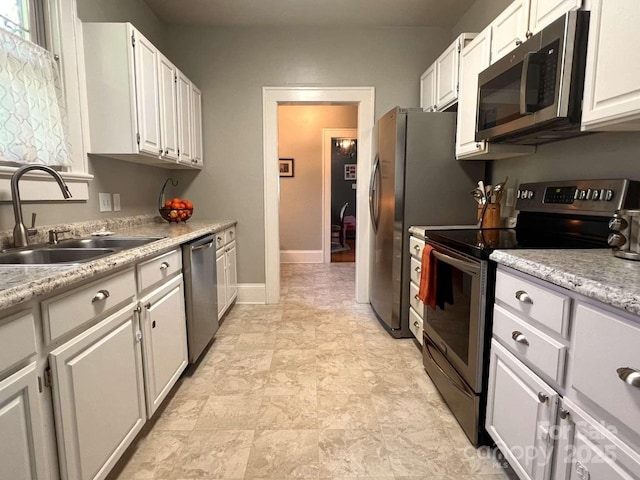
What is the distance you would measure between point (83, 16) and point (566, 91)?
2575 mm

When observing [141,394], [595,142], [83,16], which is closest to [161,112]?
[83,16]

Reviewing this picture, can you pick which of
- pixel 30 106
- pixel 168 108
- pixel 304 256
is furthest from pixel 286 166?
pixel 30 106

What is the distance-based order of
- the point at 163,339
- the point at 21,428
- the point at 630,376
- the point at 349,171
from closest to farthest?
the point at 630,376
the point at 21,428
the point at 163,339
the point at 349,171

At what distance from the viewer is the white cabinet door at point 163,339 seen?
1.50 meters

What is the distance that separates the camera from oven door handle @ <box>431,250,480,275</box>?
142cm

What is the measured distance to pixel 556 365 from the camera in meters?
1.01

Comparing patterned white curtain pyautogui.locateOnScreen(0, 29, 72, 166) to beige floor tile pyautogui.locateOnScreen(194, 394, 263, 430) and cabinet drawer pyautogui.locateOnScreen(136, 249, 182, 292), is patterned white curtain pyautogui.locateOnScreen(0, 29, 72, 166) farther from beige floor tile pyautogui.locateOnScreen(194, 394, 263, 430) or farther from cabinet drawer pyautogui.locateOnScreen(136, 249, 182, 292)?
beige floor tile pyautogui.locateOnScreen(194, 394, 263, 430)

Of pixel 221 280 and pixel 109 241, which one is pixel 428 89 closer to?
pixel 221 280

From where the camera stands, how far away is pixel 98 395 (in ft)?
3.76

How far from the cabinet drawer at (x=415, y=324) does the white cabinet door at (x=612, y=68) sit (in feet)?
4.89

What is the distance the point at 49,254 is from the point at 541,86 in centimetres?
222

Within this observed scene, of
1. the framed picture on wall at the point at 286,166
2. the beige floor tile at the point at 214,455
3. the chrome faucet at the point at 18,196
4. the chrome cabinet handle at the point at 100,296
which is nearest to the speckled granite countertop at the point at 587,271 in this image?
the beige floor tile at the point at 214,455

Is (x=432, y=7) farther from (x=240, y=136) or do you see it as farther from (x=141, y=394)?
→ (x=141, y=394)

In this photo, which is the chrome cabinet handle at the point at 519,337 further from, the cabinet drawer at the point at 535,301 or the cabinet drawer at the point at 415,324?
the cabinet drawer at the point at 415,324
